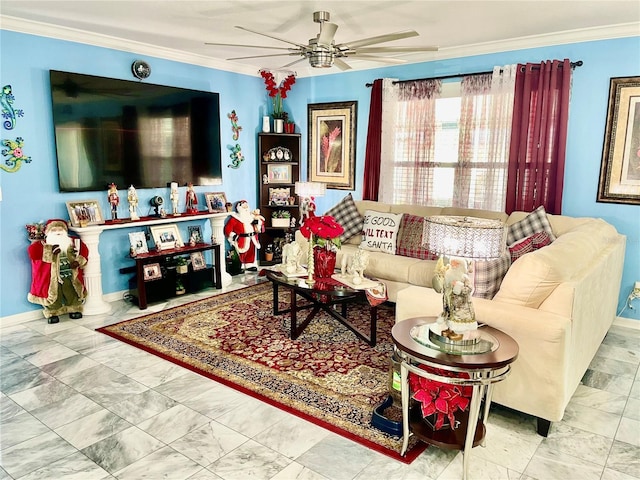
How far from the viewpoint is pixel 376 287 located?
3582mm

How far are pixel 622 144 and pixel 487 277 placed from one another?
7.90 feet

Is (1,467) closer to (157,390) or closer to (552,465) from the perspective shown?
(157,390)

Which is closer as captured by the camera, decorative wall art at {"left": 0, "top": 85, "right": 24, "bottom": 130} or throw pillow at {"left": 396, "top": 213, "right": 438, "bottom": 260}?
decorative wall art at {"left": 0, "top": 85, "right": 24, "bottom": 130}

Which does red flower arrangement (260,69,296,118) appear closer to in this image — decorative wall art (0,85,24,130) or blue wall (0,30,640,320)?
blue wall (0,30,640,320)

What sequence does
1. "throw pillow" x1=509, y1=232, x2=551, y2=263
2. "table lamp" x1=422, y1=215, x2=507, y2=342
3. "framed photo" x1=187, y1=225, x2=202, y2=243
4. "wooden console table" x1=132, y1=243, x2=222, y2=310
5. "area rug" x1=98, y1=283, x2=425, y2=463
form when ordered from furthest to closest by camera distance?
"framed photo" x1=187, y1=225, x2=202, y2=243
"wooden console table" x1=132, y1=243, x2=222, y2=310
"throw pillow" x1=509, y1=232, x2=551, y2=263
"area rug" x1=98, y1=283, x2=425, y2=463
"table lamp" x1=422, y1=215, x2=507, y2=342

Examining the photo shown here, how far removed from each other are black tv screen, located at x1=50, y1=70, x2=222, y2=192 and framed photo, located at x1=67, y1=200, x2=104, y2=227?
Answer: 15 centimetres

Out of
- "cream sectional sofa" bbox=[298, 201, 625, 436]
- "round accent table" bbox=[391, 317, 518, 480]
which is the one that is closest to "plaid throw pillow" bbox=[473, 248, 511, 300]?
"cream sectional sofa" bbox=[298, 201, 625, 436]

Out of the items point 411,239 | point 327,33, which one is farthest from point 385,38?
point 411,239

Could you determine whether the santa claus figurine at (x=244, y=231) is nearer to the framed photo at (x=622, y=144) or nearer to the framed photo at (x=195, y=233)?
the framed photo at (x=195, y=233)

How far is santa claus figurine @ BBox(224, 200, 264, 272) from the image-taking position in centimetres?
564

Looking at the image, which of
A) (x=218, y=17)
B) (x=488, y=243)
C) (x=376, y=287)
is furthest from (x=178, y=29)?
(x=488, y=243)

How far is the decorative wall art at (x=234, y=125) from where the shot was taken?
5.84 m

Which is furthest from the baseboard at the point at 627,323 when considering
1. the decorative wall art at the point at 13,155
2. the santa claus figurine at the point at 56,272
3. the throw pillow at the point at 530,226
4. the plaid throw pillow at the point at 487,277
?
the decorative wall art at the point at 13,155

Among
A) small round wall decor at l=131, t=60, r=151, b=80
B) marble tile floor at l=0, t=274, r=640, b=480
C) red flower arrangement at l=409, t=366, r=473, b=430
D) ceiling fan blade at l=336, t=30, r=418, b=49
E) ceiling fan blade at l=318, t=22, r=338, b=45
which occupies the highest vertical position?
small round wall decor at l=131, t=60, r=151, b=80
